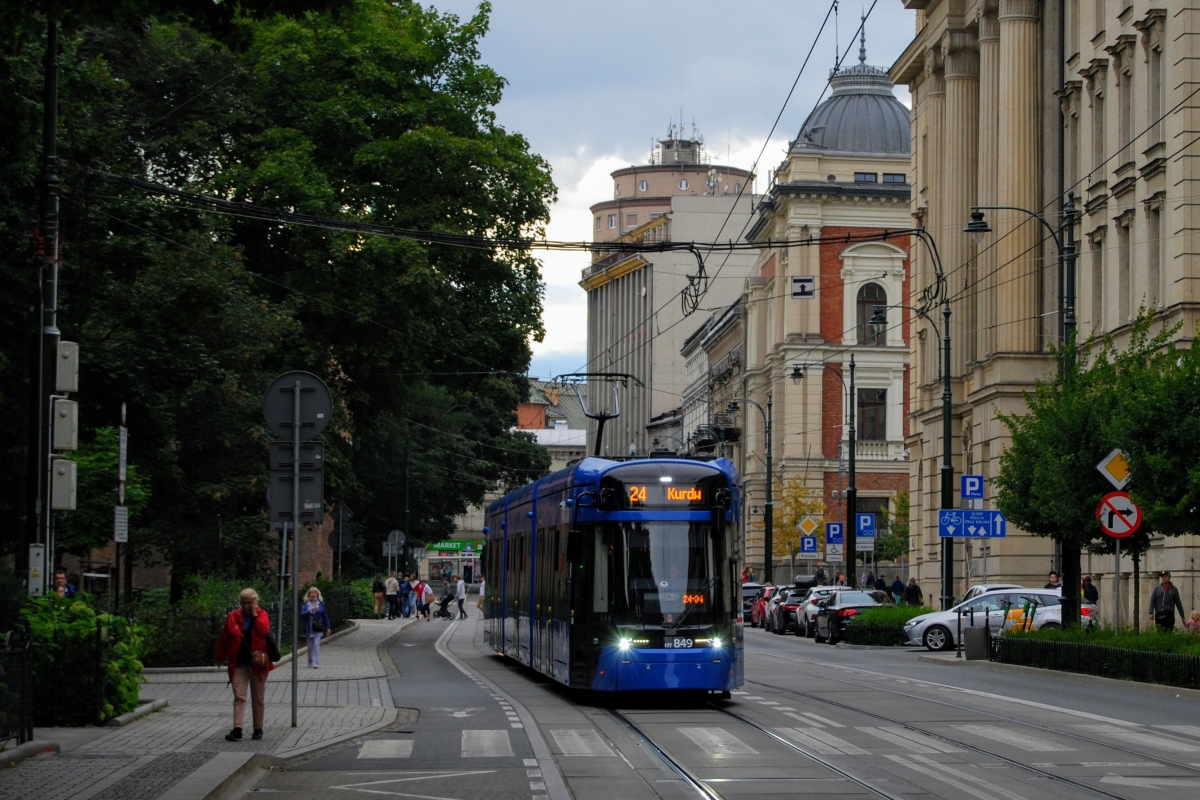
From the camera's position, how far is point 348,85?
1539 inches

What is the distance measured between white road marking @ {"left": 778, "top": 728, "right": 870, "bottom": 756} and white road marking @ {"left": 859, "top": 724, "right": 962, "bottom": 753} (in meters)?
0.47

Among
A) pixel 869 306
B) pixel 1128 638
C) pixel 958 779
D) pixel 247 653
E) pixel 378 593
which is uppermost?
pixel 869 306

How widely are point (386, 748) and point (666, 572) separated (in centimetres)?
550

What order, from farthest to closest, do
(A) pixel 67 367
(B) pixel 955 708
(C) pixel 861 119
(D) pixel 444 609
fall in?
(C) pixel 861 119
(D) pixel 444 609
(B) pixel 955 708
(A) pixel 67 367

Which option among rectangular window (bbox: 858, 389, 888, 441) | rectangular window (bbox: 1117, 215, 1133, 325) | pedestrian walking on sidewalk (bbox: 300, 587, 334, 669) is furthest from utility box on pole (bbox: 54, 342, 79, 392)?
rectangular window (bbox: 858, 389, 888, 441)

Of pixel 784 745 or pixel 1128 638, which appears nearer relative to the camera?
pixel 784 745

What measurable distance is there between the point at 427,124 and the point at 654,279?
320ft

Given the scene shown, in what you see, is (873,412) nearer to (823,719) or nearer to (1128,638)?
(1128,638)

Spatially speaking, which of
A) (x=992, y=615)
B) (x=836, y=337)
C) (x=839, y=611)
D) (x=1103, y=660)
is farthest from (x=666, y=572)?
(x=836, y=337)

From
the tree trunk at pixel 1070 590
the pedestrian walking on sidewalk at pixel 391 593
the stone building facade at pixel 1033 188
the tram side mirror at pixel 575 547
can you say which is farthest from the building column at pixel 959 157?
the tram side mirror at pixel 575 547

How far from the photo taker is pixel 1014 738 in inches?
654

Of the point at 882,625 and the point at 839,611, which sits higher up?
the point at 839,611

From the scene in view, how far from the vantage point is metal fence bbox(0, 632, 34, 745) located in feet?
47.8

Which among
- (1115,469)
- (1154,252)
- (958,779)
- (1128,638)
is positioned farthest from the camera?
(1154,252)
